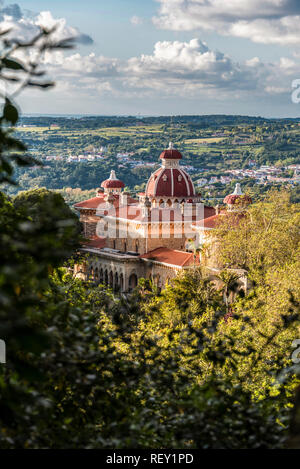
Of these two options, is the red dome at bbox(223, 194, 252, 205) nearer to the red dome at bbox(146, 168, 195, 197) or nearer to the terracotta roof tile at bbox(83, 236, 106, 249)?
the red dome at bbox(146, 168, 195, 197)

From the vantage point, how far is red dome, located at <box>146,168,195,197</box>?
182ft

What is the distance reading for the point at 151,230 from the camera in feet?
164

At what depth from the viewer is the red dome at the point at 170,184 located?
182 feet

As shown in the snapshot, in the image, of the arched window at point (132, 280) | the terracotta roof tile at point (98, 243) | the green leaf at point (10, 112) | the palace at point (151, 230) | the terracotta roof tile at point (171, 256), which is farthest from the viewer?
the terracotta roof tile at point (98, 243)

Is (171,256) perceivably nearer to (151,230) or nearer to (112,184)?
(151,230)

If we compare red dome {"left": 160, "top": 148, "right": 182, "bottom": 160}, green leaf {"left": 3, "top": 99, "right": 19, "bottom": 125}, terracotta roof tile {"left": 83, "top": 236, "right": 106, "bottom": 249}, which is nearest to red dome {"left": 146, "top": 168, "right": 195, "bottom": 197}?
red dome {"left": 160, "top": 148, "right": 182, "bottom": 160}

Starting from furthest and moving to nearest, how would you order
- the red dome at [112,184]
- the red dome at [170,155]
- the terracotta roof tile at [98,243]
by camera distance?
1. the red dome at [112,184]
2. the red dome at [170,155]
3. the terracotta roof tile at [98,243]

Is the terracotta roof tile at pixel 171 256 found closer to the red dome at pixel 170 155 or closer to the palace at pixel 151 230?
the palace at pixel 151 230

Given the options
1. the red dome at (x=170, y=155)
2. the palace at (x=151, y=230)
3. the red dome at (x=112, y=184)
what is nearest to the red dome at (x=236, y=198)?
the palace at (x=151, y=230)

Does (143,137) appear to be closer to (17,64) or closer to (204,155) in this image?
(204,155)

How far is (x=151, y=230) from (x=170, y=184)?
6735 mm

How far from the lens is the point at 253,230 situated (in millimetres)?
38812

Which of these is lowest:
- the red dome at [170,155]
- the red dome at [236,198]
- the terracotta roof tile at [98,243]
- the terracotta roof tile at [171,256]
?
the terracotta roof tile at [98,243]
